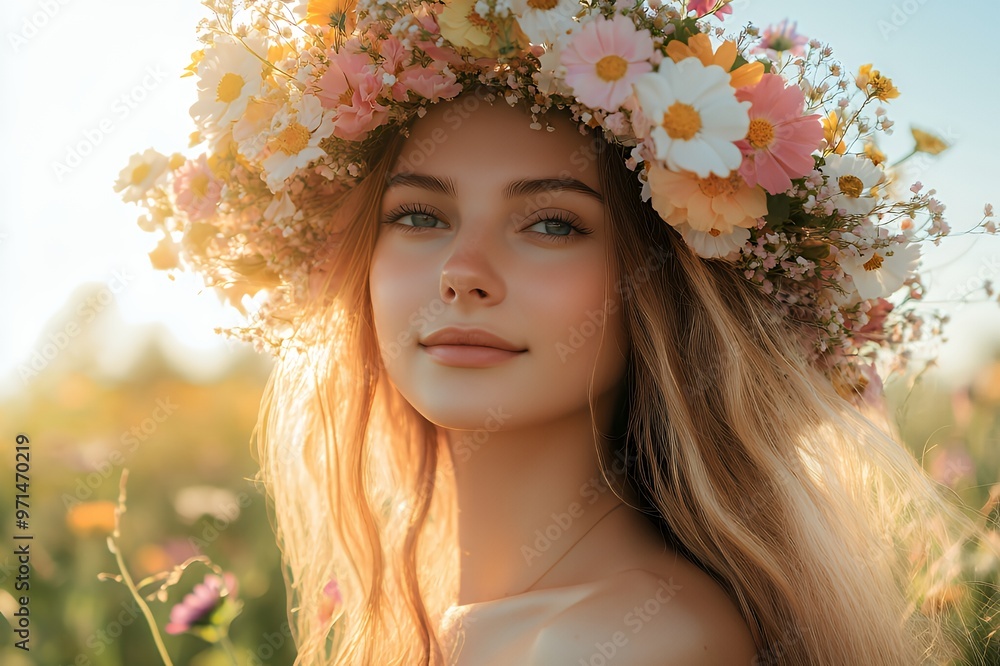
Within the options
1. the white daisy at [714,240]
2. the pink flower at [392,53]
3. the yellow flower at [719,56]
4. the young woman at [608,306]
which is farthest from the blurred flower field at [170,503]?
the pink flower at [392,53]

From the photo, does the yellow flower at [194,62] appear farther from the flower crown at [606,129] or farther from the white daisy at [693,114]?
the white daisy at [693,114]

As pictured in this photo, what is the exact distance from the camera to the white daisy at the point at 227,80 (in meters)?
2.43

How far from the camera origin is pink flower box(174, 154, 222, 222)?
2.69 m

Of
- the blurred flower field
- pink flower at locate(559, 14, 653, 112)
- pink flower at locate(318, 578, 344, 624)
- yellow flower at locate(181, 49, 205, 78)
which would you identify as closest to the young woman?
pink flower at locate(559, 14, 653, 112)

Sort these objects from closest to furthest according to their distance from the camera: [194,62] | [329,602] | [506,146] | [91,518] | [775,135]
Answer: [775,135]
[506,146]
[194,62]
[91,518]
[329,602]

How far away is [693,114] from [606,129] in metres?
0.26

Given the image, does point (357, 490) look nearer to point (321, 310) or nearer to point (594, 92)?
point (321, 310)

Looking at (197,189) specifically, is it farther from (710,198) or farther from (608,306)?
(710,198)

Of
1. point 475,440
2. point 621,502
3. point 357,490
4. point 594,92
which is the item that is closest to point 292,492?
point 357,490

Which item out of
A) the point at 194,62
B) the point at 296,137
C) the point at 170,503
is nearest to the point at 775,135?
the point at 296,137

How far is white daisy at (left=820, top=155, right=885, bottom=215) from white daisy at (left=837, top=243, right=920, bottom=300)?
111 mm

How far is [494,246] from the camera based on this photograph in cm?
229

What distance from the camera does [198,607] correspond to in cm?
270

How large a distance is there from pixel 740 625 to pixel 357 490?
1370 millimetres
